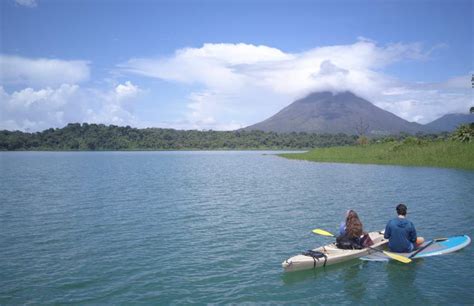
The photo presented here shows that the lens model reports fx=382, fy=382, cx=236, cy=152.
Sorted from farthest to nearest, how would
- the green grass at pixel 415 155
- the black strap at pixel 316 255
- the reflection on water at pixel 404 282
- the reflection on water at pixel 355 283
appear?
the green grass at pixel 415 155, the black strap at pixel 316 255, the reflection on water at pixel 355 283, the reflection on water at pixel 404 282

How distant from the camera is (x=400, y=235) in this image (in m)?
14.6

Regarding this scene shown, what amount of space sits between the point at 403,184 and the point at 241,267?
89.9 ft

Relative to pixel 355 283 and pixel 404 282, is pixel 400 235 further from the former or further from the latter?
pixel 355 283

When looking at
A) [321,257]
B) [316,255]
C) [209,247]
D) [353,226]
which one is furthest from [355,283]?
[209,247]

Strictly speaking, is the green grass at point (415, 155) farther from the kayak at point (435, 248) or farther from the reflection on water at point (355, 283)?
the reflection on water at point (355, 283)

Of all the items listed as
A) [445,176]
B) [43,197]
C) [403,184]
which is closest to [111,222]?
[43,197]

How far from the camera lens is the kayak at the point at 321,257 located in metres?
13.1

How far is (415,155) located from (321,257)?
5260 cm

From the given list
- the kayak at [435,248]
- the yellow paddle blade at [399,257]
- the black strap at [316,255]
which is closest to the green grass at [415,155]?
the kayak at [435,248]

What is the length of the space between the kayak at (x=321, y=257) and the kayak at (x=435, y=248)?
16.3 inches

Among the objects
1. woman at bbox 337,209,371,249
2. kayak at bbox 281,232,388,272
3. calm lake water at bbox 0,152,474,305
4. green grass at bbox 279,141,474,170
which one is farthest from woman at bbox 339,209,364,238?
green grass at bbox 279,141,474,170

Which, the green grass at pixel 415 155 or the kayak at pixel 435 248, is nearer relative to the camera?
the kayak at pixel 435 248

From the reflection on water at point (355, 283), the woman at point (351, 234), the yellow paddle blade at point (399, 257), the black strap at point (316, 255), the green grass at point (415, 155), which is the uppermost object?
the green grass at point (415, 155)

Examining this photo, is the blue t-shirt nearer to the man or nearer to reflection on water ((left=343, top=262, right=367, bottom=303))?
the man
